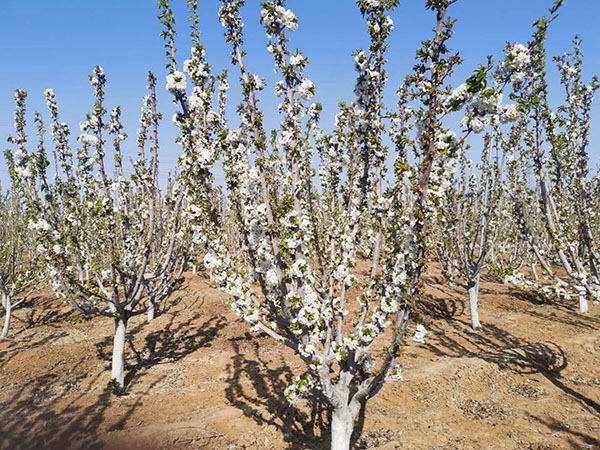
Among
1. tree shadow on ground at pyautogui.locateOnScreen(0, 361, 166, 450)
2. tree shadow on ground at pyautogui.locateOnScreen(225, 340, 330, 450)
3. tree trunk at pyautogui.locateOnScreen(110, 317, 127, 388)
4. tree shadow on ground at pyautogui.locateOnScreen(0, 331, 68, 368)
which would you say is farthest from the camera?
tree shadow on ground at pyautogui.locateOnScreen(0, 331, 68, 368)

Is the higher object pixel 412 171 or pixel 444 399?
pixel 412 171

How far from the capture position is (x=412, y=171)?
412cm

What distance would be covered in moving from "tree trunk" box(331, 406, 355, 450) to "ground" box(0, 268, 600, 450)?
7.70ft

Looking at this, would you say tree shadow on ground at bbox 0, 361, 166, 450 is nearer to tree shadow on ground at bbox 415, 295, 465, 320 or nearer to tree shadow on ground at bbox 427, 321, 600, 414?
tree shadow on ground at bbox 427, 321, 600, 414

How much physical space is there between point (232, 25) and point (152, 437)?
785 centimetres

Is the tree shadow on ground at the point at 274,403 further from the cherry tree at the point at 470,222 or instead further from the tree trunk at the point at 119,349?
the cherry tree at the point at 470,222

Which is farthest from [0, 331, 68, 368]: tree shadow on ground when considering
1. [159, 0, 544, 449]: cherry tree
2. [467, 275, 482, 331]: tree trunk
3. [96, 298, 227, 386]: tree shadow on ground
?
[467, 275, 482, 331]: tree trunk

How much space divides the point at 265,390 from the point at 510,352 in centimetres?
792

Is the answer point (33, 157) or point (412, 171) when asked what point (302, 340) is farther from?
point (33, 157)

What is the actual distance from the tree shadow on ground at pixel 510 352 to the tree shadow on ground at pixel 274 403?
209 inches

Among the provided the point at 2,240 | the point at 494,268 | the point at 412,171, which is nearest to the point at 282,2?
the point at 412,171

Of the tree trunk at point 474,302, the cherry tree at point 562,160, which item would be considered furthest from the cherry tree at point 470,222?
the cherry tree at point 562,160

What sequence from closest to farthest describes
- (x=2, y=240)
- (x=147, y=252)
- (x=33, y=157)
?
1. (x=33, y=157)
2. (x=147, y=252)
3. (x=2, y=240)

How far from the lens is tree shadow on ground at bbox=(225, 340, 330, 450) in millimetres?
7742
